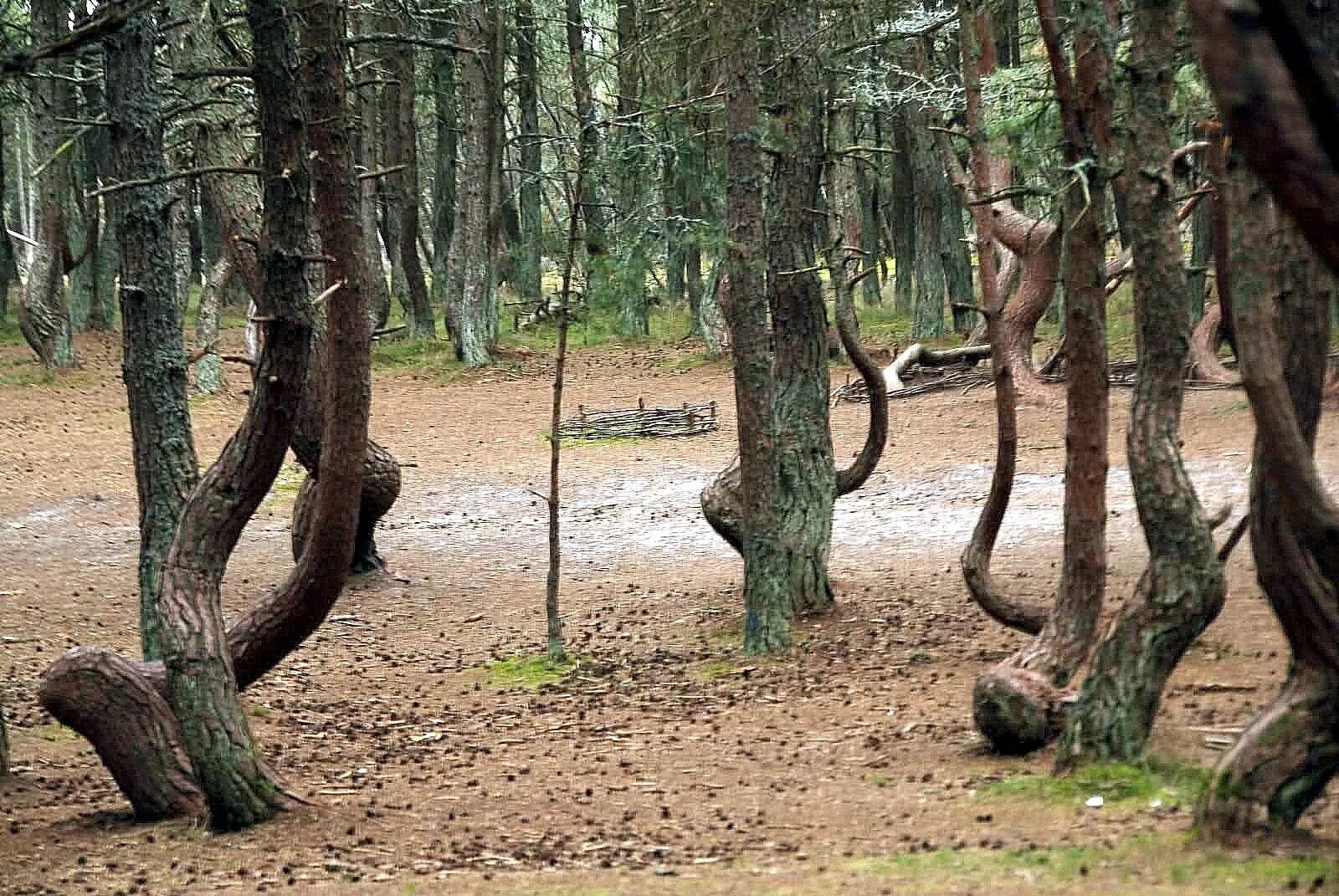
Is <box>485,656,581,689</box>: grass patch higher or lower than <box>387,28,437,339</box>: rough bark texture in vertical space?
lower

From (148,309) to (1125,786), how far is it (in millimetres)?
6519

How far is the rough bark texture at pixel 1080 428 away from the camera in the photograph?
772 centimetres

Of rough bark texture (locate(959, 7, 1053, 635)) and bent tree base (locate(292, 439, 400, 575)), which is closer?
rough bark texture (locate(959, 7, 1053, 635))

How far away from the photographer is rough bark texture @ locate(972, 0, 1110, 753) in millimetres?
7719

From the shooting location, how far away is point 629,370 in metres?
28.7

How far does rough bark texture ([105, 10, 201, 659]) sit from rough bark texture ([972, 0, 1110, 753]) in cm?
524

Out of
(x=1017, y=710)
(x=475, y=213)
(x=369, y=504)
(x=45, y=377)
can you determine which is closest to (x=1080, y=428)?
(x=1017, y=710)

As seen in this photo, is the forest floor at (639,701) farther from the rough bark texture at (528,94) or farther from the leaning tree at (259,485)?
the rough bark texture at (528,94)

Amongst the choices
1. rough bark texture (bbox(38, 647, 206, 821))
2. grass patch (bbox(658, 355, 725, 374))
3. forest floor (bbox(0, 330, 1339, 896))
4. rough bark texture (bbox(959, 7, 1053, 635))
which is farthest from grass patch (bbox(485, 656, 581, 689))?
grass patch (bbox(658, 355, 725, 374))

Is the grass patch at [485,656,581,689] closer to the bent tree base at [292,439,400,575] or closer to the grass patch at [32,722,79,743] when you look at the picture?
the bent tree base at [292,439,400,575]

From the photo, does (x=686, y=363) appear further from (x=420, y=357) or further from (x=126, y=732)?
(x=126, y=732)

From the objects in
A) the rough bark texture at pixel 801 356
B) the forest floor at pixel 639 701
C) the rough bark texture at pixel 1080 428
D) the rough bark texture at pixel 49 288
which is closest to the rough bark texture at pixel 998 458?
the forest floor at pixel 639 701

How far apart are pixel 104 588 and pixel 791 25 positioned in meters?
8.22

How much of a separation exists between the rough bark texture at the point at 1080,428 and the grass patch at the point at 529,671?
4.29 meters
